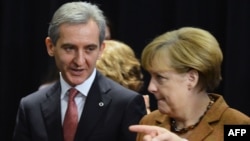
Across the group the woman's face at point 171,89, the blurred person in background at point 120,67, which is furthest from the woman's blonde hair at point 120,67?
the woman's face at point 171,89

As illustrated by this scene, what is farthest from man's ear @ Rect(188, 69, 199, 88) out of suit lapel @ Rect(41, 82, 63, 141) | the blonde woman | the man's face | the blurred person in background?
the blurred person in background

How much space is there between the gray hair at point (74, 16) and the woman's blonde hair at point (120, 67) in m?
0.38

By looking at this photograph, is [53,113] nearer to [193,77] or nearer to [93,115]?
[93,115]

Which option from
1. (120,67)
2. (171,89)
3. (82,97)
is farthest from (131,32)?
(171,89)

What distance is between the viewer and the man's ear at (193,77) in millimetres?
1997

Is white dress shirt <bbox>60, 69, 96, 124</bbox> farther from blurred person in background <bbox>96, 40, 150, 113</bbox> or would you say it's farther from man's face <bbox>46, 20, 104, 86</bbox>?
blurred person in background <bbox>96, 40, 150, 113</bbox>

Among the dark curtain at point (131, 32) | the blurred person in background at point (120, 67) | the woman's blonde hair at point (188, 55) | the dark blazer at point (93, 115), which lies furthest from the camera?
the dark curtain at point (131, 32)

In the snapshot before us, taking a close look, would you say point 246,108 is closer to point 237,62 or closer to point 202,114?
point 237,62

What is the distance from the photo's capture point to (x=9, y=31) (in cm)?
365

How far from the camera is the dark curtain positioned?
3166 mm

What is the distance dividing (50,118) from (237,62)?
3.97 feet

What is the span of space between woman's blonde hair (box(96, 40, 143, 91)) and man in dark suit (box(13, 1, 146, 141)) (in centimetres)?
33

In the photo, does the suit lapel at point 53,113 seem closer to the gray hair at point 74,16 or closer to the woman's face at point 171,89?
the gray hair at point 74,16

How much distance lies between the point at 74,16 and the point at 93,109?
308 mm
